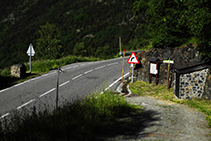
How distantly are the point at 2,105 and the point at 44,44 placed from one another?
4420cm

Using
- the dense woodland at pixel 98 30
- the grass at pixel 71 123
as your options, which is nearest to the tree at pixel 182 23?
the dense woodland at pixel 98 30

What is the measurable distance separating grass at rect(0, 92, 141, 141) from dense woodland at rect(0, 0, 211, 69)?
5.23m

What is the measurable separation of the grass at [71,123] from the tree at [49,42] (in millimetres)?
45927

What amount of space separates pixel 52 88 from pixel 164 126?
30.9ft

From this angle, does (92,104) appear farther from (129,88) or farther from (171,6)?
(171,6)

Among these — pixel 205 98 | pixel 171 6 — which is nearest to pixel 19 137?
pixel 205 98

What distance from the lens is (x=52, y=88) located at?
48.4 feet

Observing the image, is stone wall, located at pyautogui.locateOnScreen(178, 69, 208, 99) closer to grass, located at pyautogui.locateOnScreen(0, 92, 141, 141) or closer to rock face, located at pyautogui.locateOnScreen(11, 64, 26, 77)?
grass, located at pyautogui.locateOnScreen(0, 92, 141, 141)

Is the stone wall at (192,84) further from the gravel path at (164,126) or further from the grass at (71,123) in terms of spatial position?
the grass at (71,123)

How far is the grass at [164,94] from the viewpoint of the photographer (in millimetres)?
9413

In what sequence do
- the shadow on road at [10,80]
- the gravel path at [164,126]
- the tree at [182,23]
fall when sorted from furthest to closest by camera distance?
1. the shadow on road at [10,80]
2. the tree at [182,23]
3. the gravel path at [164,126]

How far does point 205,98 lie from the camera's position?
10.6m

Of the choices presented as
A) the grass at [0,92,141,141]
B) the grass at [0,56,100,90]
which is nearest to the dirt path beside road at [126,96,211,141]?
the grass at [0,92,141,141]

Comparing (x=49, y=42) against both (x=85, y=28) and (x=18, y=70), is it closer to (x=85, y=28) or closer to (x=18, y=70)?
(x=18, y=70)
